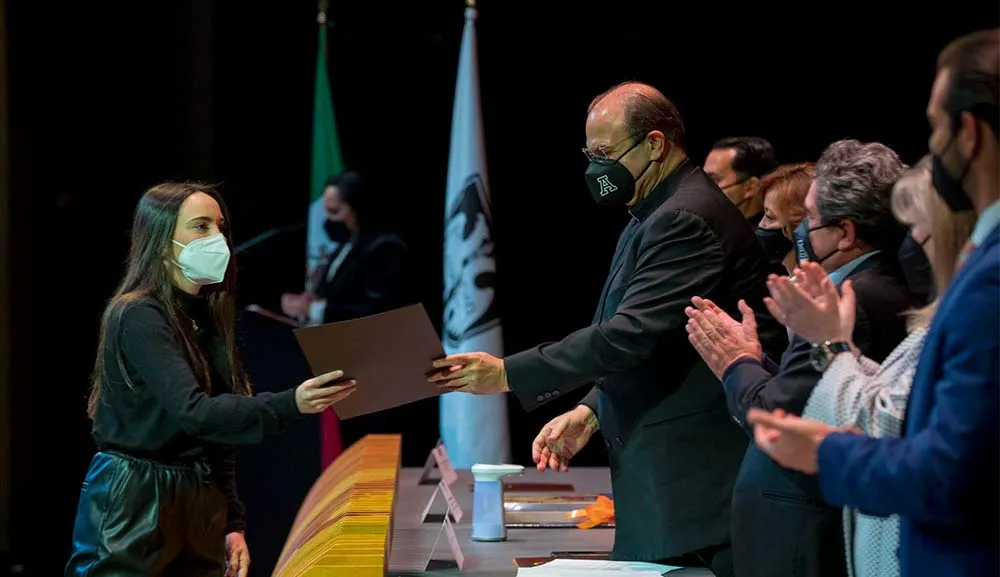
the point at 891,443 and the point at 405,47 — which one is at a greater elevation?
the point at 405,47

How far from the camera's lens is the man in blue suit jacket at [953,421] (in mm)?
1554

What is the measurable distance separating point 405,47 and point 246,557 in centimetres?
391

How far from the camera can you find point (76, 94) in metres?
5.65

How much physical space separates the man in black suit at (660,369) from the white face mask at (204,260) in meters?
0.59

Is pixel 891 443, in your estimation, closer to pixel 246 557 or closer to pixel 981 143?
pixel 981 143

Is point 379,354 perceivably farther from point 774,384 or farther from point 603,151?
point 774,384

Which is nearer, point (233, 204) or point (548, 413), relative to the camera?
point (233, 204)

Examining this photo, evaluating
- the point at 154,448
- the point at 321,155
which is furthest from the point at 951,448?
the point at 321,155

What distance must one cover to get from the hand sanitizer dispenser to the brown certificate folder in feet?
0.99

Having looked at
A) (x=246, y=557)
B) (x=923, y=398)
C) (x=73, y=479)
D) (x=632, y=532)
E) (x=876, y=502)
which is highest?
(x=923, y=398)

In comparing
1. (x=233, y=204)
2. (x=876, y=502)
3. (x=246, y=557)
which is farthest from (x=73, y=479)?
(x=876, y=502)

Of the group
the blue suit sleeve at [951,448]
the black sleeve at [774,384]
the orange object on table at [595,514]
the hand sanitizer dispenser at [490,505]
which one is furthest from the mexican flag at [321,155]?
the blue suit sleeve at [951,448]

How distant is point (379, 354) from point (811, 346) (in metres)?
0.93

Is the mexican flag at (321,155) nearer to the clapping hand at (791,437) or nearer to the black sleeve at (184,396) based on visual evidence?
the black sleeve at (184,396)
